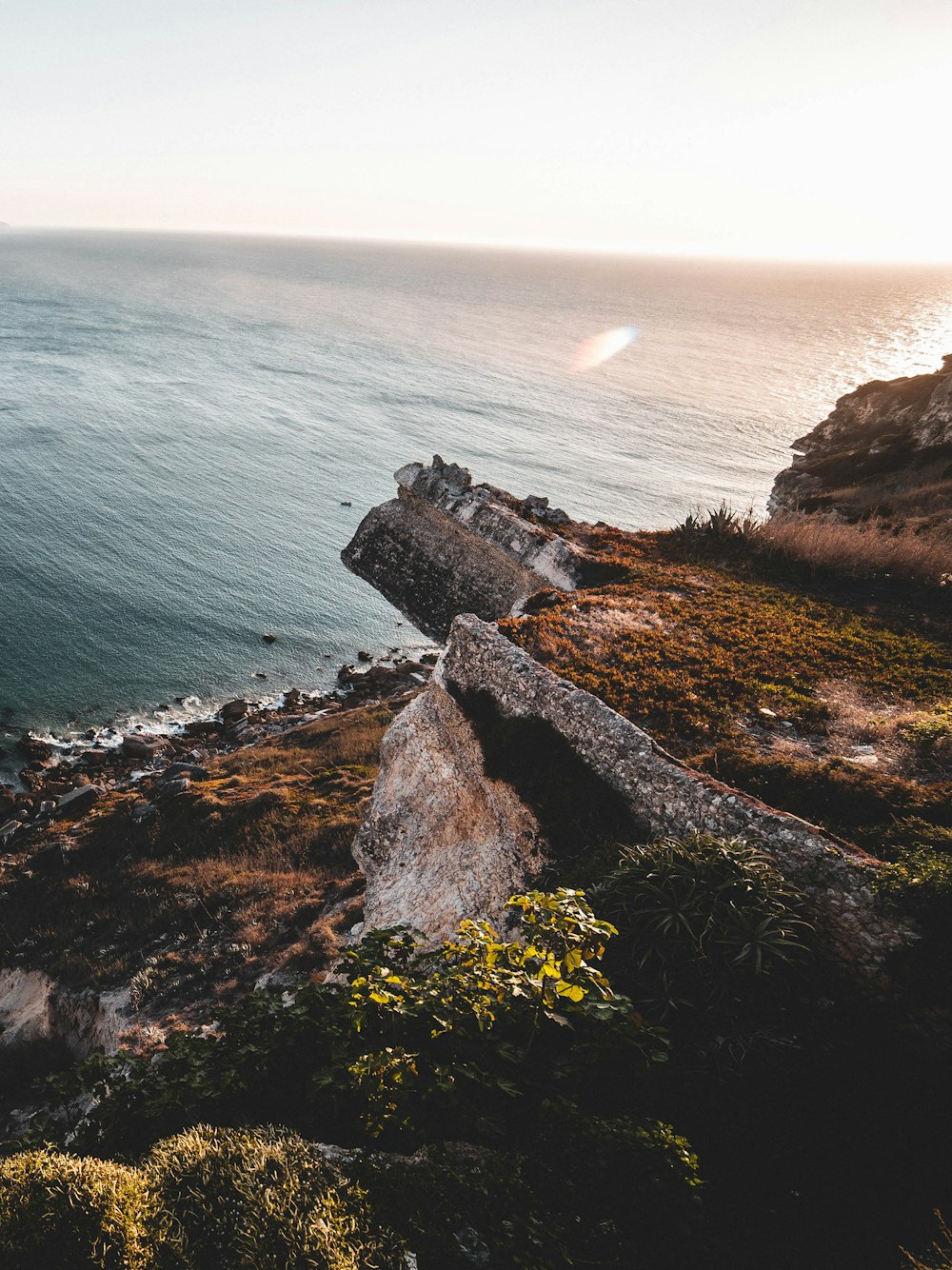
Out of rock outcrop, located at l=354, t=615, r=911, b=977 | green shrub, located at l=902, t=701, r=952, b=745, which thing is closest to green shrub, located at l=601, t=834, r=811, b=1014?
rock outcrop, located at l=354, t=615, r=911, b=977

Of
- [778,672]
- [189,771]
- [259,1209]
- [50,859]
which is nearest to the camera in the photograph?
[259,1209]

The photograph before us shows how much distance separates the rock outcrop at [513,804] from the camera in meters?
8.19

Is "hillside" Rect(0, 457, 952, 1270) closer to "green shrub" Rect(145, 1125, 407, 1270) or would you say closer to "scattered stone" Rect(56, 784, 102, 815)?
"green shrub" Rect(145, 1125, 407, 1270)

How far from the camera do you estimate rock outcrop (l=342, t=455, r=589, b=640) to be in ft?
91.7

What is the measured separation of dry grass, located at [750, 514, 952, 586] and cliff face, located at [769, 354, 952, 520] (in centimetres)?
593

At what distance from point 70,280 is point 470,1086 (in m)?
217

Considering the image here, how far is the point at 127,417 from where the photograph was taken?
6750 centimetres

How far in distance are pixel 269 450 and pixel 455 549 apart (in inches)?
1581

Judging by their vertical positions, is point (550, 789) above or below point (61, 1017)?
above

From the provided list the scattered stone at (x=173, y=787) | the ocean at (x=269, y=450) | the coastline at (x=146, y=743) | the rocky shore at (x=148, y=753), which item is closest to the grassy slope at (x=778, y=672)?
the scattered stone at (x=173, y=787)

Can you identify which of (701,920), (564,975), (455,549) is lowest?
(701,920)

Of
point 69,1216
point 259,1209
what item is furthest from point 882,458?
point 69,1216

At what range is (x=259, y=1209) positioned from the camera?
3.63m

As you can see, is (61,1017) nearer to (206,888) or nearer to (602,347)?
(206,888)
